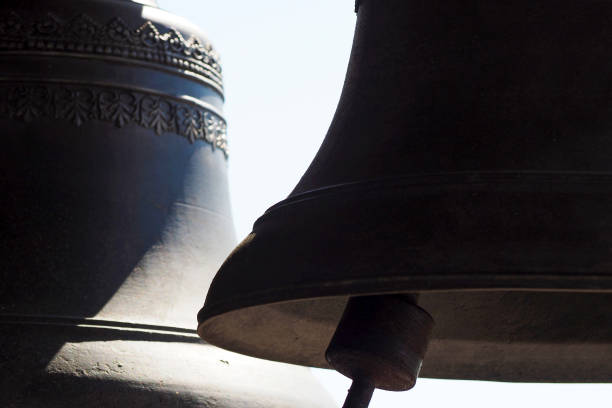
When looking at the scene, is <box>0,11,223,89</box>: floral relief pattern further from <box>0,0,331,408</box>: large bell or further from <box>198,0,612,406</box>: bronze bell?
<box>198,0,612,406</box>: bronze bell

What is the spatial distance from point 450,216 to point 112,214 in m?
1.11

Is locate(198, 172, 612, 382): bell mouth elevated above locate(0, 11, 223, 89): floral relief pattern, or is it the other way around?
locate(0, 11, 223, 89): floral relief pattern

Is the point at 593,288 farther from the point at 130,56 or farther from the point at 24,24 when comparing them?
the point at 24,24

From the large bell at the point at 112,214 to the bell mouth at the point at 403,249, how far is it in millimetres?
530

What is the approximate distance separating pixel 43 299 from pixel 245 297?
882 millimetres

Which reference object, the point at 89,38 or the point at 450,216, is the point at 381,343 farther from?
the point at 89,38

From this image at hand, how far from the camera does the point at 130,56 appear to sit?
6.72 feet

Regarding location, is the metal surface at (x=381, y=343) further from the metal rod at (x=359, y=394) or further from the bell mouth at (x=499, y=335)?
the bell mouth at (x=499, y=335)

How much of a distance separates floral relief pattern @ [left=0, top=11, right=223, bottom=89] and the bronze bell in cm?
82

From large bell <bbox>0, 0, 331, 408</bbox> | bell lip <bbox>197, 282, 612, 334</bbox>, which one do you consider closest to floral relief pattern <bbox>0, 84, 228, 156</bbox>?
large bell <bbox>0, 0, 331, 408</bbox>

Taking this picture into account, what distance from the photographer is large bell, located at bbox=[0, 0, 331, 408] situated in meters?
1.75

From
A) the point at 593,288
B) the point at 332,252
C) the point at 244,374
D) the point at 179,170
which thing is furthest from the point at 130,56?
the point at 593,288

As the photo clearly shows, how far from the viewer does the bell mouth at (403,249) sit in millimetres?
888

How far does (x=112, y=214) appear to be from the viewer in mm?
1953
